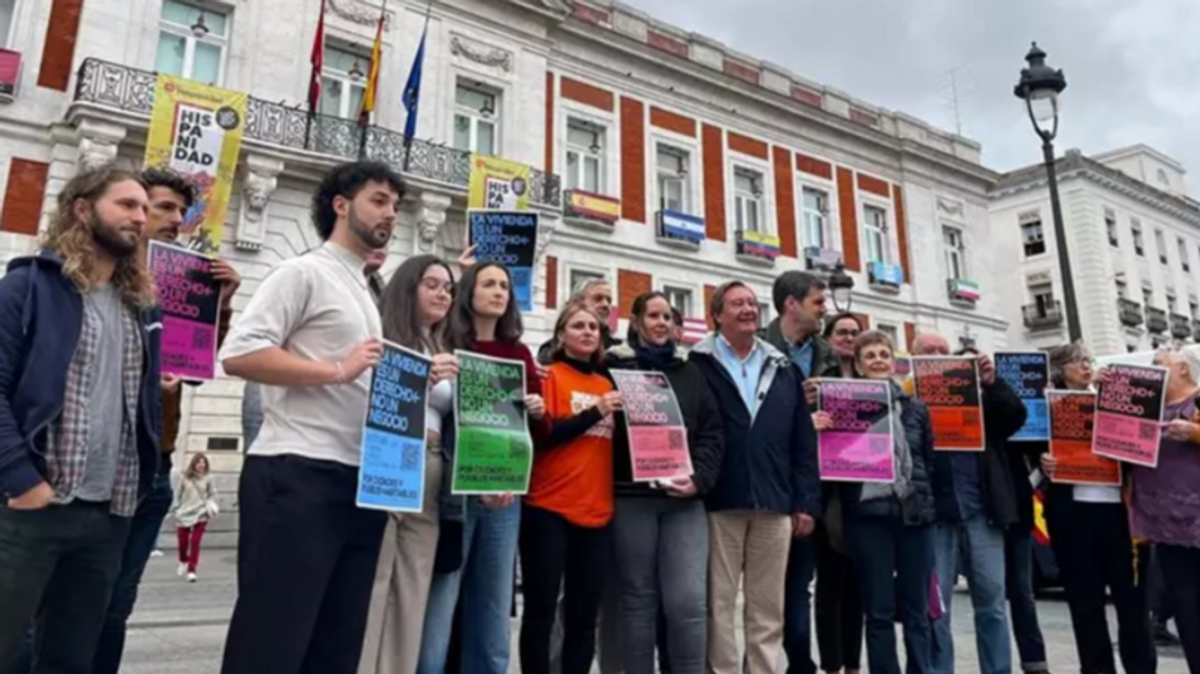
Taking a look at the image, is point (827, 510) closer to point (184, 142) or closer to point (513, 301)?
point (513, 301)

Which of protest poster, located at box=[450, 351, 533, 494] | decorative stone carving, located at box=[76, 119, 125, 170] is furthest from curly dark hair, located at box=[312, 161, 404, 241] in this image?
decorative stone carving, located at box=[76, 119, 125, 170]

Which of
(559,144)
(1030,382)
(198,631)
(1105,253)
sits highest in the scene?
(1105,253)

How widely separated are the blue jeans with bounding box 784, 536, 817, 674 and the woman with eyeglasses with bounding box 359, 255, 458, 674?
2537 mm

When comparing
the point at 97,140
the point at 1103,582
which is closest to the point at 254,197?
the point at 97,140

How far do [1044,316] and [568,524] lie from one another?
39798 mm

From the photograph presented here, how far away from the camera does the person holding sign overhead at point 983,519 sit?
4.55 metres

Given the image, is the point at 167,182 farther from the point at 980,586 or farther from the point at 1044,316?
the point at 1044,316

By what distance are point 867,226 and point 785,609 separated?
22.9 metres

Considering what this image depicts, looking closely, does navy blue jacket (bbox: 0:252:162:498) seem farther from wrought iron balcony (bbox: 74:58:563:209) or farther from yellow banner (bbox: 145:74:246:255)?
wrought iron balcony (bbox: 74:58:563:209)

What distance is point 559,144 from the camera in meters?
19.5

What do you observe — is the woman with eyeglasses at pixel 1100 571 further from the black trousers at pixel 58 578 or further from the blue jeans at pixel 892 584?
the black trousers at pixel 58 578

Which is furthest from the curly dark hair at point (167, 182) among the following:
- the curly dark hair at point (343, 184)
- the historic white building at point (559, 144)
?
the historic white building at point (559, 144)

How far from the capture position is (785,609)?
4867 millimetres

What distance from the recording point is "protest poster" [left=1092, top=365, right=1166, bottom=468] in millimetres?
4340
